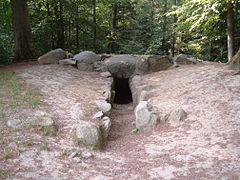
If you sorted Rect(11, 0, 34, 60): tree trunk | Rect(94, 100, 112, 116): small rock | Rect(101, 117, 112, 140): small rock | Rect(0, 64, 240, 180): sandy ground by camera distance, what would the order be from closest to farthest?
Rect(0, 64, 240, 180): sandy ground < Rect(101, 117, 112, 140): small rock < Rect(94, 100, 112, 116): small rock < Rect(11, 0, 34, 60): tree trunk

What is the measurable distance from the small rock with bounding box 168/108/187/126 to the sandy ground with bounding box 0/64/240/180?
0.51 ft

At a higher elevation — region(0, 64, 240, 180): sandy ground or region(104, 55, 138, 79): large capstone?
region(104, 55, 138, 79): large capstone

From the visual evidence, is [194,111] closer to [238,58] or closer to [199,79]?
[199,79]

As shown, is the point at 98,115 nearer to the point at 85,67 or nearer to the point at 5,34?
the point at 85,67

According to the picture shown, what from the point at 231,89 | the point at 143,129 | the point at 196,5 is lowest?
the point at 143,129

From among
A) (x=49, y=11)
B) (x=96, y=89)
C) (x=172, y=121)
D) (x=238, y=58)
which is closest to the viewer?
(x=172, y=121)

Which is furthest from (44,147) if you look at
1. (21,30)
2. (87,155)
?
(21,30)

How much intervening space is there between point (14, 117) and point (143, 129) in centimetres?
324

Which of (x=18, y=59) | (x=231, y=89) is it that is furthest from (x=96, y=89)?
(x=18, y=59)

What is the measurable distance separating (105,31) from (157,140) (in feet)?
48.7

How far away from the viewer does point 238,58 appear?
27.9 ft

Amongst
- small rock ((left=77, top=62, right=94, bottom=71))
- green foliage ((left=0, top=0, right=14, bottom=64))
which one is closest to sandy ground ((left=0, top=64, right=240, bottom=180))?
small rock ((left=77, top=62, right=94, bottom=71))

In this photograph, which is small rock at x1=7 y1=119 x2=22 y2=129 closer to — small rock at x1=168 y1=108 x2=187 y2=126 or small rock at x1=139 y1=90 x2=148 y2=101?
small rock at x1=168 y1=108 x2=187 y2=126

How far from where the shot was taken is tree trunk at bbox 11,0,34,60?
12.2m
